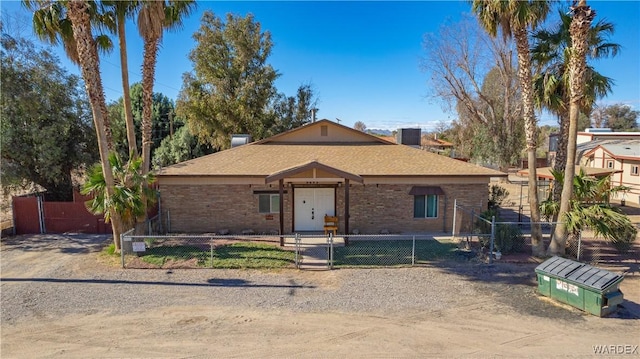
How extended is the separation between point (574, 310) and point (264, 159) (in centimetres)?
1341

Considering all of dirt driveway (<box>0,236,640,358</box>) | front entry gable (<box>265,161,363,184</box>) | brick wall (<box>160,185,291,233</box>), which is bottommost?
dirt driveway (<box>0,236,640,358</box>)

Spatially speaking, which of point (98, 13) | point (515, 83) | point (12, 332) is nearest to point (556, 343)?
point (12, 332)

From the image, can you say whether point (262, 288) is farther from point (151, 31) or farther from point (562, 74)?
point (562, 74)

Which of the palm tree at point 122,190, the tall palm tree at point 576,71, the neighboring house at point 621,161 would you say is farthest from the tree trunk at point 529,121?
the neighboring house at point 621,161

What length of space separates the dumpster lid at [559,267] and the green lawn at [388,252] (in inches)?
145

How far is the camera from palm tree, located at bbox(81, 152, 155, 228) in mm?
13008

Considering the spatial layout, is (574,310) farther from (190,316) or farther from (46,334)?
(46,334)

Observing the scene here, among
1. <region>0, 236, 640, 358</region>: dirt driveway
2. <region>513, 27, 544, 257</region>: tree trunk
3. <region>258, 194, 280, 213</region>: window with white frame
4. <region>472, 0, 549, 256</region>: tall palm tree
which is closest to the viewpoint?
<region>0, 236, 640, 358</region>: dirt driveway

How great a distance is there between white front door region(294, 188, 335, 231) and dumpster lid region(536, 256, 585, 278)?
29.8ft

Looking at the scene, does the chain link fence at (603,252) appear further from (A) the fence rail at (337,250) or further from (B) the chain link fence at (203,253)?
(B) the chain link fence at (203,253)

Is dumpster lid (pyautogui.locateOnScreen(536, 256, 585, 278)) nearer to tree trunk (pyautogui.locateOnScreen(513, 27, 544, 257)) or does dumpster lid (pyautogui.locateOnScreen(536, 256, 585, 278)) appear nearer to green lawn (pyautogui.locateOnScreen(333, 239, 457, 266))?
tree trunk (pyautogui.locateOnScreen(513, 27, 544, 257))

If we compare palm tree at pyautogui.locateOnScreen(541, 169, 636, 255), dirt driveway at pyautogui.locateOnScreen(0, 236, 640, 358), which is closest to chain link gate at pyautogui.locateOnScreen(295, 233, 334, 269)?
dirt driveway at pyautogui.locateOnScreen(0, 236, 640, 358)

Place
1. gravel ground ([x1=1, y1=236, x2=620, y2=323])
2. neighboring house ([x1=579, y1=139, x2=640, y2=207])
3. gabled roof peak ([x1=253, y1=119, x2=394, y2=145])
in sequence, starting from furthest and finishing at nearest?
neighboring house ([x1=579, y1=139, x2=640, y2=207])
gabled roof peak ([x1=253, y1=119, x2=394, y2=145])
gravel ground ([x1=1, y1=236, x2=620, y2=323])

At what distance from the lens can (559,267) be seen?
32.7 feet
